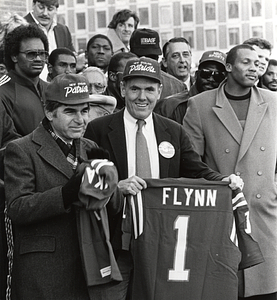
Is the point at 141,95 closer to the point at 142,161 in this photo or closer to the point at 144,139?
the point at 144,139

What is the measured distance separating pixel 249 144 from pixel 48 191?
7.88 feet

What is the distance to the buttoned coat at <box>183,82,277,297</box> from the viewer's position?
6.51 m

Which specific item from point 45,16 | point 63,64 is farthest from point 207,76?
point 45,16

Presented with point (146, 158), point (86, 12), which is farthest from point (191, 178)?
point (86, 12)

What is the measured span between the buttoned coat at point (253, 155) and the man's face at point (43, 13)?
339 centimetres

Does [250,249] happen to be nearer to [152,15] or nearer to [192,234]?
[192,234]

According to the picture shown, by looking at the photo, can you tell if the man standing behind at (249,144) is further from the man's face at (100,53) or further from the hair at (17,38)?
the man's face at (100,53)

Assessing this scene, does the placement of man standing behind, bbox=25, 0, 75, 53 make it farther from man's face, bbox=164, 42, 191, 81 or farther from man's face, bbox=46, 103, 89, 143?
man's face, bbox=46, 103, 89, 143

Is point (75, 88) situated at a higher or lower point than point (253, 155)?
higher

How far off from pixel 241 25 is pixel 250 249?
52.1 ft

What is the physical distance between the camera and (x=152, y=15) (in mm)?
20266

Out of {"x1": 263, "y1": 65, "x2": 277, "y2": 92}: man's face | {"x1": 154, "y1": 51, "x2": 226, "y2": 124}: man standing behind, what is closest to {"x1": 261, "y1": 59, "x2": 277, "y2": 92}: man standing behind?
{"x1": 263, "y1": 65, "x2": 277, "y2": 92}: man's face

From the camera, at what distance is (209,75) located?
7492 mm

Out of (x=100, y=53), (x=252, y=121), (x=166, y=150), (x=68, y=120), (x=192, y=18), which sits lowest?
(x=166, y=150)
